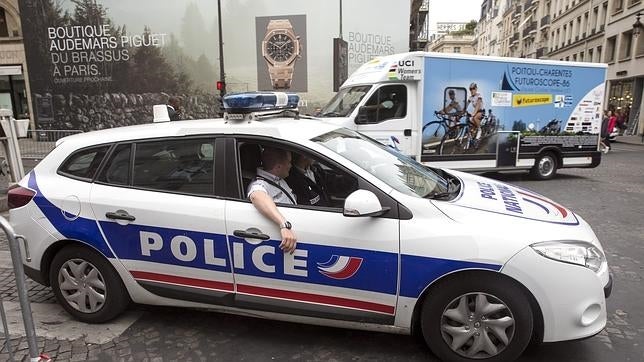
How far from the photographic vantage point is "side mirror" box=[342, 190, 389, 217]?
8.61 feet

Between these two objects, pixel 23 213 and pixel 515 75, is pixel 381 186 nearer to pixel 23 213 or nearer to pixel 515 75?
pixel 23 213

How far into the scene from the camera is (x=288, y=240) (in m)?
2.80

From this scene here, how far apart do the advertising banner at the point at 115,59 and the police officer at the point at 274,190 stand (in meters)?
23.5

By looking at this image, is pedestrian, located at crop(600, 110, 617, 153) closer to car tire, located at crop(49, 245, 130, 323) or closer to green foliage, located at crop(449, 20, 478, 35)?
car tire, located at crop(49, 245, 130, 323)

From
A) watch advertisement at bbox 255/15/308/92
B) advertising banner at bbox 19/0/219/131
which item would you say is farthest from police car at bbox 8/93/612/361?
advertising banner at bbox 19/0/219/131

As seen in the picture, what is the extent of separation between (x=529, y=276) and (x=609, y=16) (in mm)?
41279

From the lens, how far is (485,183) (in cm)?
361

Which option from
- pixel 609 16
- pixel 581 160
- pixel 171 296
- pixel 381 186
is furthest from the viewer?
pixel 609 16

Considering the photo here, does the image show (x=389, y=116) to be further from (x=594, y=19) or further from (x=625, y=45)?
(x=594, y=19)

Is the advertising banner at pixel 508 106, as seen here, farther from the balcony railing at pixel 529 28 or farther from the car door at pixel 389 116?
the balcony railing at pixel 529 28

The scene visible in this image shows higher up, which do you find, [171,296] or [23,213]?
[23,213]

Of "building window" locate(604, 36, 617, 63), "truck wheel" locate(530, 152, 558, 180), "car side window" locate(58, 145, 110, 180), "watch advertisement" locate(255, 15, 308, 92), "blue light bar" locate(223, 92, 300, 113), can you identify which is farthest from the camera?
"building window" locate(604, 36, 617, 63)

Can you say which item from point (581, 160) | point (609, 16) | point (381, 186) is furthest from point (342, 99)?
point (609, 16)

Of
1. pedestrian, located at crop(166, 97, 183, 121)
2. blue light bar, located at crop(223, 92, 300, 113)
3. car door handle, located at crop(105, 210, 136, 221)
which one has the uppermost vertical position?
blue light bar, located at crop(223, 92, 300, 113)
